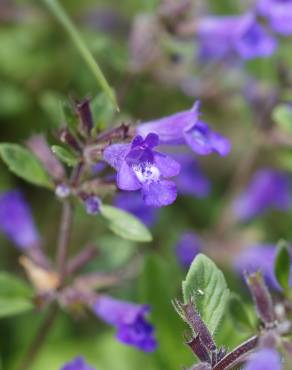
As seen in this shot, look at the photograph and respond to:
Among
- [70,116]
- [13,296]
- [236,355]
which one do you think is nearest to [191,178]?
[13,296]

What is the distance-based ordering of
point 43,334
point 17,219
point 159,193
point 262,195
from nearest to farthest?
point 159,193
point 43,334
point 17,219
point 262,195

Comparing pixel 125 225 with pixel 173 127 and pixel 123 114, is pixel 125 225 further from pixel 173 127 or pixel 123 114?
pixel 123 114

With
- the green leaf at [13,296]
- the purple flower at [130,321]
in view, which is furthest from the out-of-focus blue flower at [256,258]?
the green leaf at [13,296]

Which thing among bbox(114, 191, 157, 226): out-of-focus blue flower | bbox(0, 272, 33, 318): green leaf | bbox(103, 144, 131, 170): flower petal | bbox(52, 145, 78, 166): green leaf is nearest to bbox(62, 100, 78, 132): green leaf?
bbox(52, 145, 78, 166): green leaf

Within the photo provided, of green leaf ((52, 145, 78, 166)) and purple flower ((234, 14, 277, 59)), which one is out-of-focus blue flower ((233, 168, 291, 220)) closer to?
purple flower ((234, 14, 277, 59))

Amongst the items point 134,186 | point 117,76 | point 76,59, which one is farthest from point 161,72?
point 134,186

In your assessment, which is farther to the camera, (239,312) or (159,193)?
(239,312)
